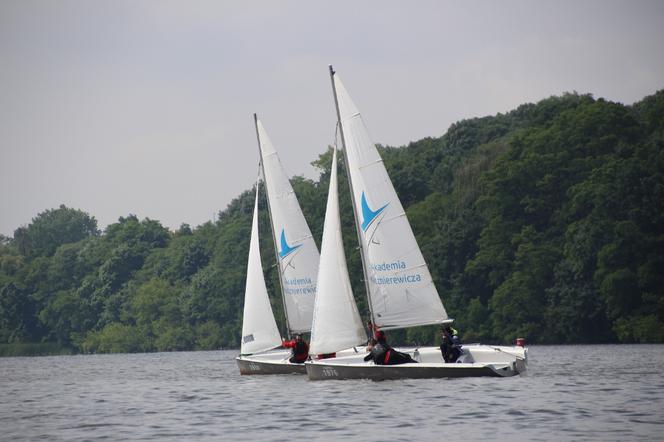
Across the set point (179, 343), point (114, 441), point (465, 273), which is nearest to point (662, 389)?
point (114, 441)

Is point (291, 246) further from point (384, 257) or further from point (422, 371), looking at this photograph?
point (422, 371)

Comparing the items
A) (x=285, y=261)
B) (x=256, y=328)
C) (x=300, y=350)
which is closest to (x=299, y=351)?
(x=300, y=350)

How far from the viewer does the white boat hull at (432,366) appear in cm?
4103

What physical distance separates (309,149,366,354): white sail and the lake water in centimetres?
166

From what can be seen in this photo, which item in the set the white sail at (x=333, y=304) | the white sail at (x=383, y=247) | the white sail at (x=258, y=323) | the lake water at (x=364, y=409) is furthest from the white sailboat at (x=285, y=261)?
the white sail at (x=383, y=247)

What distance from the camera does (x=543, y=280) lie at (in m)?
90.8

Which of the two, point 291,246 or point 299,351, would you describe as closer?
point 299,351

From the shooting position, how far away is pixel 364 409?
34656mm

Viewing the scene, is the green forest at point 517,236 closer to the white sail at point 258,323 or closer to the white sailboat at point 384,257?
the white sail at point 258,323

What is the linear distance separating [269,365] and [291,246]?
5.24 meters

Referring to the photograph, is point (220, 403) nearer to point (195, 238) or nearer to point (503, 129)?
point (503, 129)

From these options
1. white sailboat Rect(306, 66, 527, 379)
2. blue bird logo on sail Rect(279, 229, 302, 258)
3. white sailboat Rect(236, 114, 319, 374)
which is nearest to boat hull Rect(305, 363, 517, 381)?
white sailboat Rect(306, 66, 527, 379)

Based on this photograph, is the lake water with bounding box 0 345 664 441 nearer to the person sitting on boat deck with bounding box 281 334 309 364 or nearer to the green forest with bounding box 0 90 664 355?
the person sitting on boat deck with bounding box 281 334 309 364

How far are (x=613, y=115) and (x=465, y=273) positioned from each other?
1679 cm
